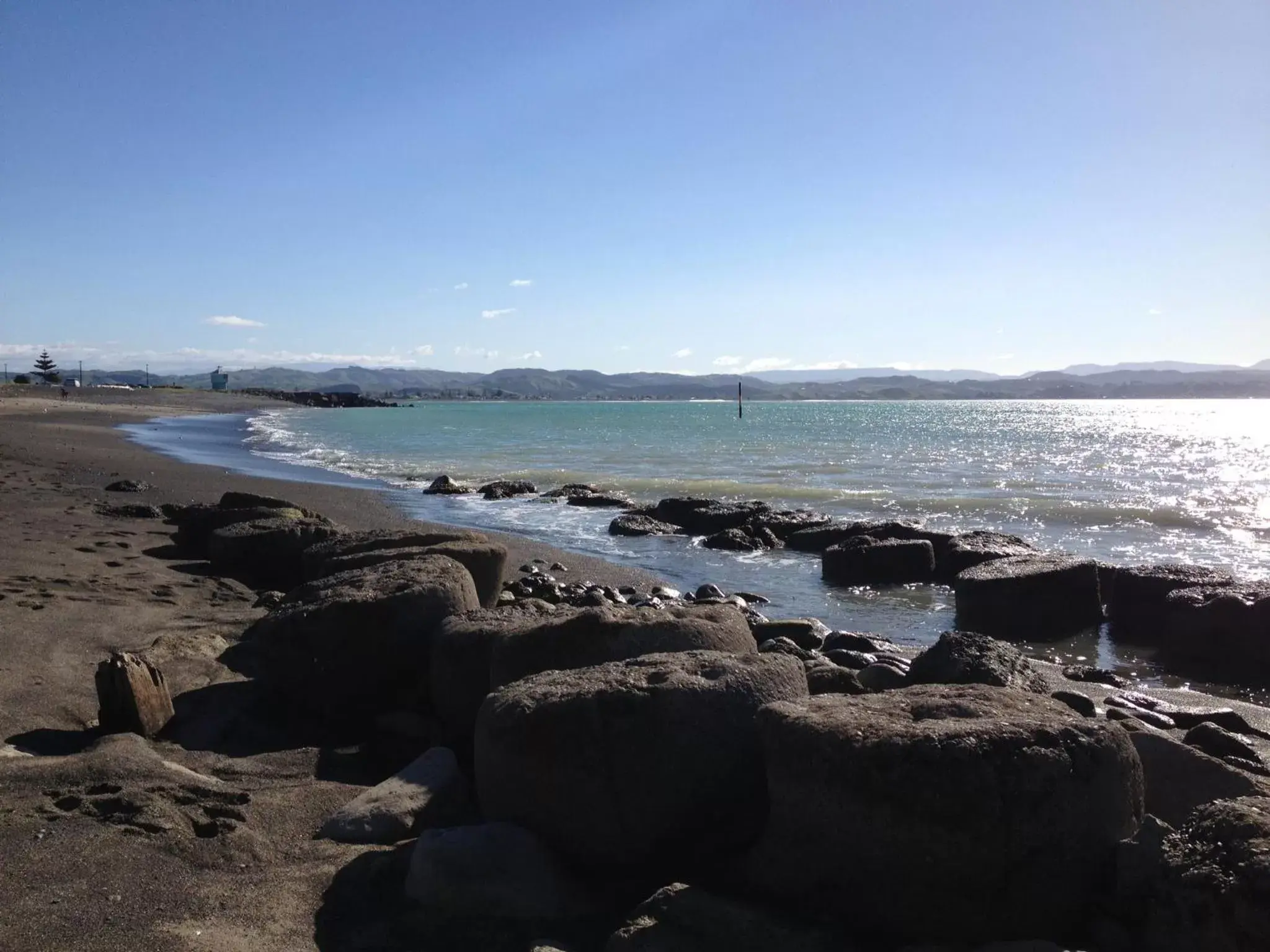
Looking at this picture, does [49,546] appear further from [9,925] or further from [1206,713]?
[1206,713]

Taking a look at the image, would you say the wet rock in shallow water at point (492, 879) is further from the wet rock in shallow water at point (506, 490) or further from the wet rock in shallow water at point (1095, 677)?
the wet rock in shallow water at point (506, 490)

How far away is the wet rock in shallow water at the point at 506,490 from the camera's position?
70.2ft

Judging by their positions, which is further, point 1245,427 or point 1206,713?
point 1245,427

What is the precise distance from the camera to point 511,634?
4.87 m

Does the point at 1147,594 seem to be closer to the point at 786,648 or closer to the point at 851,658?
the point at 851,658

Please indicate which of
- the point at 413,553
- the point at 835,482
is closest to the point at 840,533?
the point at 413,553

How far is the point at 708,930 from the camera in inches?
118

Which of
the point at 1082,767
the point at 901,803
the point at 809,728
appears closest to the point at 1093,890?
the point at 1082,767

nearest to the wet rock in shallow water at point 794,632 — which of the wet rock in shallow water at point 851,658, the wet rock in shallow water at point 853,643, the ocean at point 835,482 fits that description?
the wet rock in shallow water at point 853,643

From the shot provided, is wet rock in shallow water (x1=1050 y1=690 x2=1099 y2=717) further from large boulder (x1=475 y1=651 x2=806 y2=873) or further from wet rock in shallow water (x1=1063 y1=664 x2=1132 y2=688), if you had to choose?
large boulder (x1=475 y1=651 x2=806 y2=873)

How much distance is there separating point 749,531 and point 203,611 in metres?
9.55

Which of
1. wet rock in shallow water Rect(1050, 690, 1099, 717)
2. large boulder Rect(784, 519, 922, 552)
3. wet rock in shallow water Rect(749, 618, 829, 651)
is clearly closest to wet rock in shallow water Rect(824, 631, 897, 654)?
wet rock in shallow water Rect(749, 618, 829, 651)

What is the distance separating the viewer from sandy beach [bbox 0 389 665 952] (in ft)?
10.3

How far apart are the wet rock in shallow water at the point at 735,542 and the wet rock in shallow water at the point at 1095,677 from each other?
6813mm
